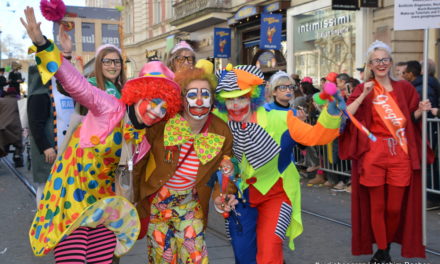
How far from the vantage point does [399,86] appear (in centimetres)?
454

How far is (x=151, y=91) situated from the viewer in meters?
2.91

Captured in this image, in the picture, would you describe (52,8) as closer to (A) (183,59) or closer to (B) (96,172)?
(B) (96,172)

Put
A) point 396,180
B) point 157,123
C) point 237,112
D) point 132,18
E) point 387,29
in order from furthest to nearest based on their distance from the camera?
point 132,18
point 387,29
point 396,180
point 237,112
point 157,123

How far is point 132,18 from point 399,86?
3053cm

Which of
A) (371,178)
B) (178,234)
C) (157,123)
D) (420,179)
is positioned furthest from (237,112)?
(420,179)

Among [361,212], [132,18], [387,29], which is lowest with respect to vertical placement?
[361,212]

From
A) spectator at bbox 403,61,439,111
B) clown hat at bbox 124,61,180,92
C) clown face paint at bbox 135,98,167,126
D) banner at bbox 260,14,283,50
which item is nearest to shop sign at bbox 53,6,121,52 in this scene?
clown hat at bbox 124,61,180,92

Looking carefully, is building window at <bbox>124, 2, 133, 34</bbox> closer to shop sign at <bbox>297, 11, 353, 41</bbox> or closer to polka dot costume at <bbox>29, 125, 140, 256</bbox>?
shop sign at <bbox>297, 11, 353, 41</bbox>

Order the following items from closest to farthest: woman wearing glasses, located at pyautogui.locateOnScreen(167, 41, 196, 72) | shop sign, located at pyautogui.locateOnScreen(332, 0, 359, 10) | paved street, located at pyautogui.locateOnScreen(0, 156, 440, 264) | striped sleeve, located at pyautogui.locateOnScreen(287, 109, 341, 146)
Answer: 1. striped sleeve, located at pyautogui.locateOnScreen(287, 109, 341, 146)
2. paved street, located at pyautogui.locateOnScreen(0, 156, 440, 264)
3. woman wearing glasses, located at pyautogui.locateOnScreen(167, 41, 196, 72)
4. shop sign, located at pyautogui.locateOnScreen(332, 0, 359, 10)

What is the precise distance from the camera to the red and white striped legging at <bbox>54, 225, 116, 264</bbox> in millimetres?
2971

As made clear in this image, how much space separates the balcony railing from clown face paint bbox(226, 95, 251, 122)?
17.3 m

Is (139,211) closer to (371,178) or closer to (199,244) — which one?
(199,244)

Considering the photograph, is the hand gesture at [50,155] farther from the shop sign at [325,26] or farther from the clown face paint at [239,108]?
the shop sign at [325,26]

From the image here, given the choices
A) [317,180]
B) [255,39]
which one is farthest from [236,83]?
[255,39]
